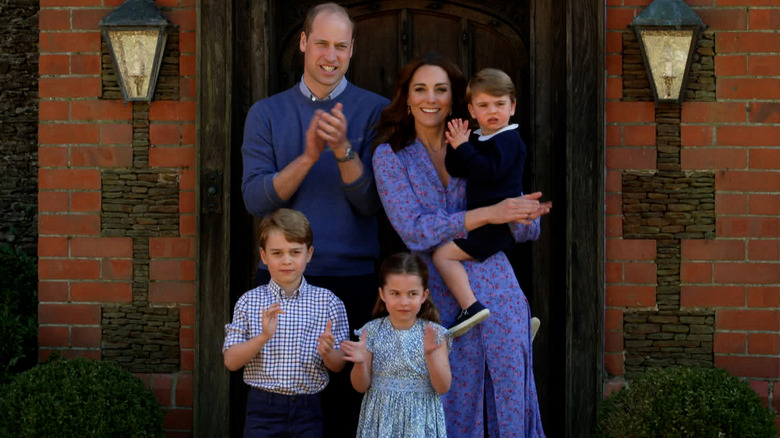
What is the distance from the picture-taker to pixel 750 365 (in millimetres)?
4242

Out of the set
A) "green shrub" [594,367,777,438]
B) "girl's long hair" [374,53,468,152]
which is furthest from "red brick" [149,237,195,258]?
"green shrub" [594,367,777,438]

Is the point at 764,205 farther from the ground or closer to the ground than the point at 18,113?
closer to the ground

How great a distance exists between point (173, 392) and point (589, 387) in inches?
76.3

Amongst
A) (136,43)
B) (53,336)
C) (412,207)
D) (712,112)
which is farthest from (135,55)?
(712,112)

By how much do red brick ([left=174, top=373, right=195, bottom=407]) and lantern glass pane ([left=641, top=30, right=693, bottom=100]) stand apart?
8.29 feet

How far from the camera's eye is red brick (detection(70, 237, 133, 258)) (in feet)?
14.4

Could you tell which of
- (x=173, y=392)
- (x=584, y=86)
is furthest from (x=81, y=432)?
(x=584, y=86)

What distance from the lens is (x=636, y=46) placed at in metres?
4.23

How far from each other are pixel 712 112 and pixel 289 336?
2.22 meters

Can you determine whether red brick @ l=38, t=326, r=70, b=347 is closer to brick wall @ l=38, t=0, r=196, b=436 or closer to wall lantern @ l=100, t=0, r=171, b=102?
brick wall @ l=38, t=0, r=196, b=436

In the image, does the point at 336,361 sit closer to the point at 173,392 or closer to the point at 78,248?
the point at 173,392

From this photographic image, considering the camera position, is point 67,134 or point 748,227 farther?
point 67,134

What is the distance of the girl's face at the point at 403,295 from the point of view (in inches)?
127

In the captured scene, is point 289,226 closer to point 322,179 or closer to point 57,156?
point 322,179
